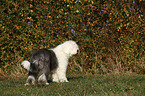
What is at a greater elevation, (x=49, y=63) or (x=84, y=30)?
(x=84, y=30)

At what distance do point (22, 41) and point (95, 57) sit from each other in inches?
115

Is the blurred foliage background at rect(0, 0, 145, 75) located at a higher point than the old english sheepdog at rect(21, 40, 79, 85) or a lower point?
higher

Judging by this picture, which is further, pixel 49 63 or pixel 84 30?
pixel 84 30

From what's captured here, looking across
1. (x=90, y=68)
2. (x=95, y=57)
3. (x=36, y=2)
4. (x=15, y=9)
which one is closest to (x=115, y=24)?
(x=95, y=57)

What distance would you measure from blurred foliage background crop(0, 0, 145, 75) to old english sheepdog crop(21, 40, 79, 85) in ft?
6.42

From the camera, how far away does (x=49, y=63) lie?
5746 millimetres

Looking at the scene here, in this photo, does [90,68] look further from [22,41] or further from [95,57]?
[22,41]

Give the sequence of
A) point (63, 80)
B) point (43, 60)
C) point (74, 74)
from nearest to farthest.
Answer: point (43, 60), point (63, 80), point (74, 74)

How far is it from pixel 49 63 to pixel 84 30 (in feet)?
9.16

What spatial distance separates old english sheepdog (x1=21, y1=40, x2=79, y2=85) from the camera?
219 inches

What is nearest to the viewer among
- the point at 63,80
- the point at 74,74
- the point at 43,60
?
the point at 43,60

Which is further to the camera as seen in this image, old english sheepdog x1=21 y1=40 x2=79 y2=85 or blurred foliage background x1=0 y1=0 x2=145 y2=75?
blurred foliage background x1=0 y1=0 x2=145 y2=75

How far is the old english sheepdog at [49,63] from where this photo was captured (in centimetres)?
557

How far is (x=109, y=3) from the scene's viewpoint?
809cm
